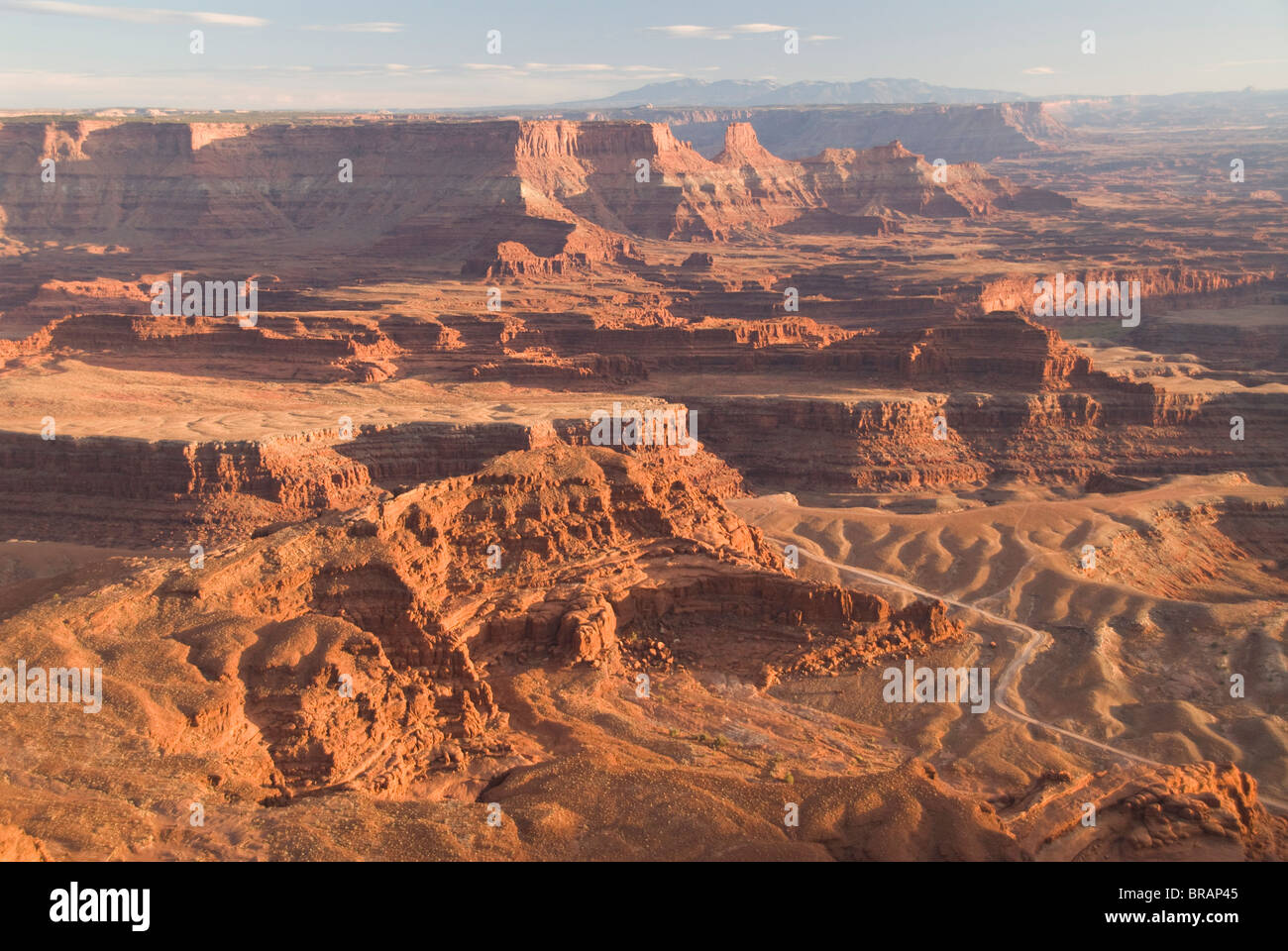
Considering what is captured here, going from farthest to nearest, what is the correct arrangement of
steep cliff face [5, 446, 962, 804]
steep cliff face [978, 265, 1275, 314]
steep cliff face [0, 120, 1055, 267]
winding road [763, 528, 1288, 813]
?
steep cliff face [0, 120, 1055, 267], steep cliff face [978, 265, 1275, 314], winding road [763, 528, 1288, 813], steep cliff face [5, 446, 962, 804]

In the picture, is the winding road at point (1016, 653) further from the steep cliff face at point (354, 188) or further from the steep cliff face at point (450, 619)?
the steep cliff face at point (354, 188)

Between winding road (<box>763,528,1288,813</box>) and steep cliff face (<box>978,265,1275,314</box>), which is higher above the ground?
steep cliff face (<box>978,265,1275,314</box>)

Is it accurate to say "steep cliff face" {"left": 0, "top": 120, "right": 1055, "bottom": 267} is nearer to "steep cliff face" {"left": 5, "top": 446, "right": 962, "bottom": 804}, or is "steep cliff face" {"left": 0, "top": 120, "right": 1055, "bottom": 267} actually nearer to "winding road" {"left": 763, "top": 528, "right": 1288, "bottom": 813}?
"winding road" {"left": 763, "top": 528, "right": 1288, "bottom": 813}

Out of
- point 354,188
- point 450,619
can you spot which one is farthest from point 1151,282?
point 450,619

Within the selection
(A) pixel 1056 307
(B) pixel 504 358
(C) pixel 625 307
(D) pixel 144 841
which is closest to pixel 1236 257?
(A) pixel 1056 307

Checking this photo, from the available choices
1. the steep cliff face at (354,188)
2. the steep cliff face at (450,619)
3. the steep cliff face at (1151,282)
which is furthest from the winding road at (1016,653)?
the steep cliff face at (354,188)

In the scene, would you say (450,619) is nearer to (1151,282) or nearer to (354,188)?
(1151,282)

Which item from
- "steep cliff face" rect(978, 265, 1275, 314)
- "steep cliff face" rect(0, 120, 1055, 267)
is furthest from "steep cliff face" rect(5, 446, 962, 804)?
"steep cliff face" rect(0, 120, 1055, 267)

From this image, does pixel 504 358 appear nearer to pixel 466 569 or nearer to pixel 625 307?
pixel 625 307

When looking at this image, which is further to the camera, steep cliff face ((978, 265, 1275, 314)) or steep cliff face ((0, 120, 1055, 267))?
steep cliff face ((0, 120, 1055, 267))
